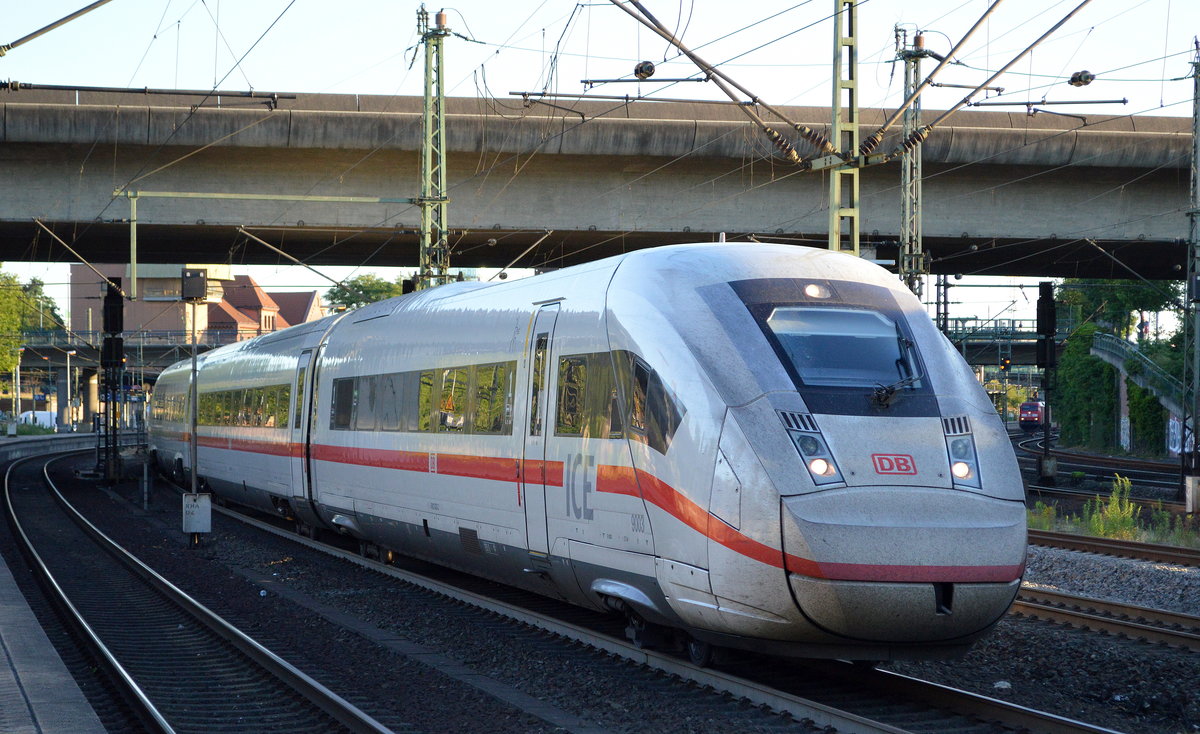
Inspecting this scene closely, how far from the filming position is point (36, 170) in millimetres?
26531

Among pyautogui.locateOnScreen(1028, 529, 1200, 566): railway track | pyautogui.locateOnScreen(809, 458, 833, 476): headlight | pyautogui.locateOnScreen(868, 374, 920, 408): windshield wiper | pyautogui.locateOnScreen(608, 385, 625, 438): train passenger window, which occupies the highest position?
pyautogui.locateOnScreen(868, 374, 920, 408): windshield wiper

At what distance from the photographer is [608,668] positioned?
9.48m

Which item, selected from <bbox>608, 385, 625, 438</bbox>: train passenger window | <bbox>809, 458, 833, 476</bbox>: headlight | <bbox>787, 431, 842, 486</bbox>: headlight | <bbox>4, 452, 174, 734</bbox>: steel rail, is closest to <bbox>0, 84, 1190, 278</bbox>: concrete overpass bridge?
<bbox>4, 452, 174, 734</bbox>: steel rail

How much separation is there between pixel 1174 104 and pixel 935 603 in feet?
57.6

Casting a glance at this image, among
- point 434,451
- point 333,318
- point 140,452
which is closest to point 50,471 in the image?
point 140,452

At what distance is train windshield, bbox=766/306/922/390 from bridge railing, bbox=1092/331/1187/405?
31.2 m

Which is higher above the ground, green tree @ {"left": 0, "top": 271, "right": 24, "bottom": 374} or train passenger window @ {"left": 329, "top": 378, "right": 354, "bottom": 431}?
green tree @ {"left": 0, "top": 271, "right": 24, "bottom": 374}

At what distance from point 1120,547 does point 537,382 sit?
31.9 feet

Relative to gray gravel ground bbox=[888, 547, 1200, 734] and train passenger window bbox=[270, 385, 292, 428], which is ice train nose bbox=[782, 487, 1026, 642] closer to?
gray gravel ground bbox=[888, 547, 1200, 734]

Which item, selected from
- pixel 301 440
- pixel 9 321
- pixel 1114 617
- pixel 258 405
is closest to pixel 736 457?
pixel 1114 617

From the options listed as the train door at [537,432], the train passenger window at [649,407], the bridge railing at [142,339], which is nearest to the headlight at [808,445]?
the train passenger window at [649,407]

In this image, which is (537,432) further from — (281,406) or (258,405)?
(258,405)

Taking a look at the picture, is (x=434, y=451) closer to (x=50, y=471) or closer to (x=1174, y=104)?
(x=1174, y=104)

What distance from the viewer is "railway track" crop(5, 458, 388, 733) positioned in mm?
8586
